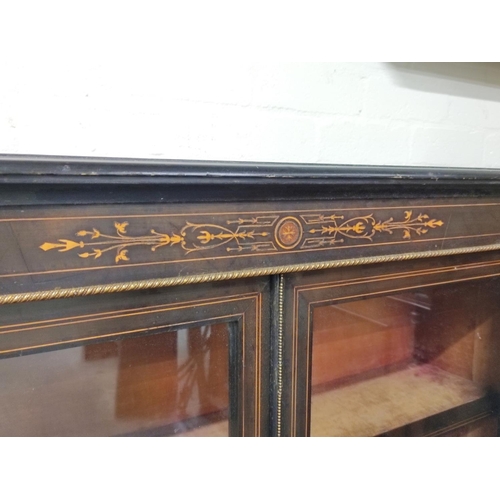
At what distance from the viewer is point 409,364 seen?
2.52 ft

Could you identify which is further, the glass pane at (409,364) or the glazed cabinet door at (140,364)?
the glass pane at (409,364)

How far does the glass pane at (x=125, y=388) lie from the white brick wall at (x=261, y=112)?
298 millimetres

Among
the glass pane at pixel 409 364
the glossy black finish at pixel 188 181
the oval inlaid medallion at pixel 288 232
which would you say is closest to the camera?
the glossy black finish at pixel 188 181

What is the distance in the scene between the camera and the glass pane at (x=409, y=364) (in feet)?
2.14

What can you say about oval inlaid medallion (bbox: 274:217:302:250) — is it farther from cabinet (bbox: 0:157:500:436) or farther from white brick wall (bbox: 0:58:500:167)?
white brick wall (bbox: 0:58:500:167)

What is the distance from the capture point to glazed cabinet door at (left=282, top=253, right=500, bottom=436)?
0.59 m

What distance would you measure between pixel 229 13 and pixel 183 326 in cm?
50

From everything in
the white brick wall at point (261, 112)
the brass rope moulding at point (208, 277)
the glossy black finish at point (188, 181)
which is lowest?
the brass rope moulding at point (208, 277)

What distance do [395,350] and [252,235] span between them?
400 mm

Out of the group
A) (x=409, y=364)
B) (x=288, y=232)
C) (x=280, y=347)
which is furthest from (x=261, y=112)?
(x=409, y=364)

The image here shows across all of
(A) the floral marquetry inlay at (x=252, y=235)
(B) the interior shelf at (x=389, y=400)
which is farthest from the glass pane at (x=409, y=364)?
(A) the floral marquetry inlay at (x=252, y=235)

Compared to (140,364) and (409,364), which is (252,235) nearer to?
(140,364)

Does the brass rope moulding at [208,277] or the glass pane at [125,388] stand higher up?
the brass rope moulding at [208,277]

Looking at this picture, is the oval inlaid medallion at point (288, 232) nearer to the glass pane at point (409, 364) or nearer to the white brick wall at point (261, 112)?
the glass pane at point (409, 364)
